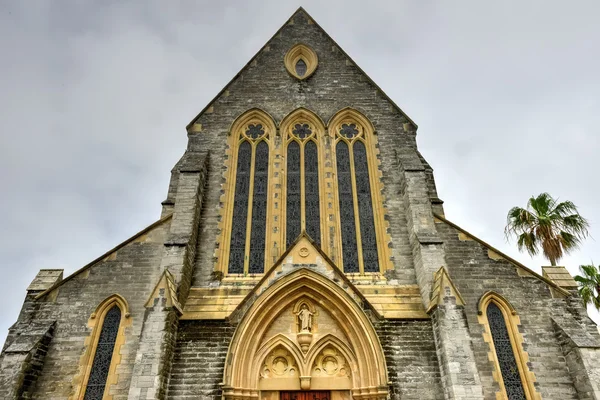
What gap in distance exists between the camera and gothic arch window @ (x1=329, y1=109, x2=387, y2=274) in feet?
40.7

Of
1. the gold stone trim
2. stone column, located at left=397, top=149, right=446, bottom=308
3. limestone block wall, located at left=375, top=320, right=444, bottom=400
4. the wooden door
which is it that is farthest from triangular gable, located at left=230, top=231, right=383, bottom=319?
the gold stone trim

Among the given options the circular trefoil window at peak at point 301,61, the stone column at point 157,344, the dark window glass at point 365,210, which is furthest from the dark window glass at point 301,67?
the stone column at point 157,344

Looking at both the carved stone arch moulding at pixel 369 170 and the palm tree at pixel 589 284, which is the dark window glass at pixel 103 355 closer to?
the carved stone arch moulding at pixel 369 170

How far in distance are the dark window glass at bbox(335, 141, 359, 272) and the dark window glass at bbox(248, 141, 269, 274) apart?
244cm

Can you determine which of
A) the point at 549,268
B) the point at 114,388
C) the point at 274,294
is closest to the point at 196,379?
the point at 114,388

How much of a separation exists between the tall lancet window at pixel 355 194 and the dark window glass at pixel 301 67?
2.88m

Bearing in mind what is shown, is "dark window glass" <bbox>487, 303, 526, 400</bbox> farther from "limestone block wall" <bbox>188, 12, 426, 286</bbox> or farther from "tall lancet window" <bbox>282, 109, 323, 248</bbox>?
"tall lancet window" <bbox>282, 109, 323, 248</bbox>

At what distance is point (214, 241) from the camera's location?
12.4 meters

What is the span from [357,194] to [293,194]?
2.10 m

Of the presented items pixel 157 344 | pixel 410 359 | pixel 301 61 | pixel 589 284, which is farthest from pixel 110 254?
pixel 589 284

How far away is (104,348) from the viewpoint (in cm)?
1066

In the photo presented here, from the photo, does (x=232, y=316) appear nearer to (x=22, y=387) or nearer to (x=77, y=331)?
(x=77, y=331)

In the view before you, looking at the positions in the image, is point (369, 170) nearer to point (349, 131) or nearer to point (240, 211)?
point (349, 131)

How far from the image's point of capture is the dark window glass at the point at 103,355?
33.1ft
